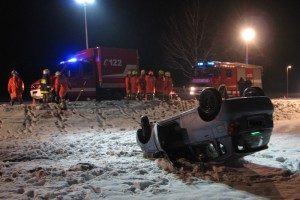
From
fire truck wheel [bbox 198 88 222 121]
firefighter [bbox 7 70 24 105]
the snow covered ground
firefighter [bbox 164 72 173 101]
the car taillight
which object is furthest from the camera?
firefighter [bbox 164 72 173 101]

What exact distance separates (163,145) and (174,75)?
4612 cm

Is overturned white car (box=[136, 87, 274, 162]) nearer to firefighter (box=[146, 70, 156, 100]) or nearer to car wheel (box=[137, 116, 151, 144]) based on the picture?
car wheel (box=[137, 116, 151, 144])

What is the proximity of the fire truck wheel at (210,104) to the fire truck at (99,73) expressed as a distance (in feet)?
47.5

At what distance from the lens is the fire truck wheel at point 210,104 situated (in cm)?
611

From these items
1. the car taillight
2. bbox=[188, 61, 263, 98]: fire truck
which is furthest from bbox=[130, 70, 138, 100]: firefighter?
the car taillight

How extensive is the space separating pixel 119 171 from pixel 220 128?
6.44 ft

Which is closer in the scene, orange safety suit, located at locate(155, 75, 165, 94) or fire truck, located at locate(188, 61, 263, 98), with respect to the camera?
orange safety suit, located at locate(155, 75, 165, 94)

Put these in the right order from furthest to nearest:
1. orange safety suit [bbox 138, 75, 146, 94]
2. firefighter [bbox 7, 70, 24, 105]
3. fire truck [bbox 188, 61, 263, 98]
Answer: fire truck [bbox 188, 61, 263, 98] < orange safety suit [bbox 138, 75, 146, 94] < firefighter [bbox 7, 70, 24, 105]

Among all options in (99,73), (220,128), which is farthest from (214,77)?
(220,128)

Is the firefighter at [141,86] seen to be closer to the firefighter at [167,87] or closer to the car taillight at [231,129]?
the firefighter at [167,87]

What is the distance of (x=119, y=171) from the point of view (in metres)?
6.78

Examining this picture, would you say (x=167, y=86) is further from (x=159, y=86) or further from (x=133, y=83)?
(x=133, y=83)

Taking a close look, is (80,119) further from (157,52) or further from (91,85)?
(157,52)

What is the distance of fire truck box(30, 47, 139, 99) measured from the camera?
20.5 metres
